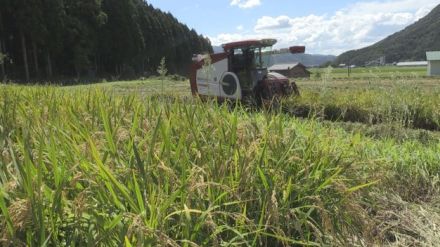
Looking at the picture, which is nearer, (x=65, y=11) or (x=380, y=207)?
(x=380, y=207)

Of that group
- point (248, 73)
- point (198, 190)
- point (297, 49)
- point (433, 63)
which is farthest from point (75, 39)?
point (198, 190)

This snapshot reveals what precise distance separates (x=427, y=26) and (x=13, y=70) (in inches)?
3948

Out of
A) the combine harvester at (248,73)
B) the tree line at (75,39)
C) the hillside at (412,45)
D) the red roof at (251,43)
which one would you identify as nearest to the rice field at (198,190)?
the combine harvester at (248,73)

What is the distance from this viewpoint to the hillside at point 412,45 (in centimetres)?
9094

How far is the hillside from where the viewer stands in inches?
3580

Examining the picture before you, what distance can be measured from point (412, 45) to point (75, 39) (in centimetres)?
→ 8383

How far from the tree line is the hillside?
4746 centimetres

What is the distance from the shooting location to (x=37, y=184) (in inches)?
Result: 60.3

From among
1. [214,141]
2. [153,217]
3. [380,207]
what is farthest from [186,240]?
[380,207]

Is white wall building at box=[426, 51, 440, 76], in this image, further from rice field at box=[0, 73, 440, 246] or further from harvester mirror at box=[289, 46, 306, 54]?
rice field at box=[0, 73, 440, 246]

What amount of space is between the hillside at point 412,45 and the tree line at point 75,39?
47457mm

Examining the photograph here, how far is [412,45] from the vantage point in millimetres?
98688

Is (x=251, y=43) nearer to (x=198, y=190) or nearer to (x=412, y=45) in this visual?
(x=198, y=190)

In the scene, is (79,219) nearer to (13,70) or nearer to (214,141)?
(214,141)
